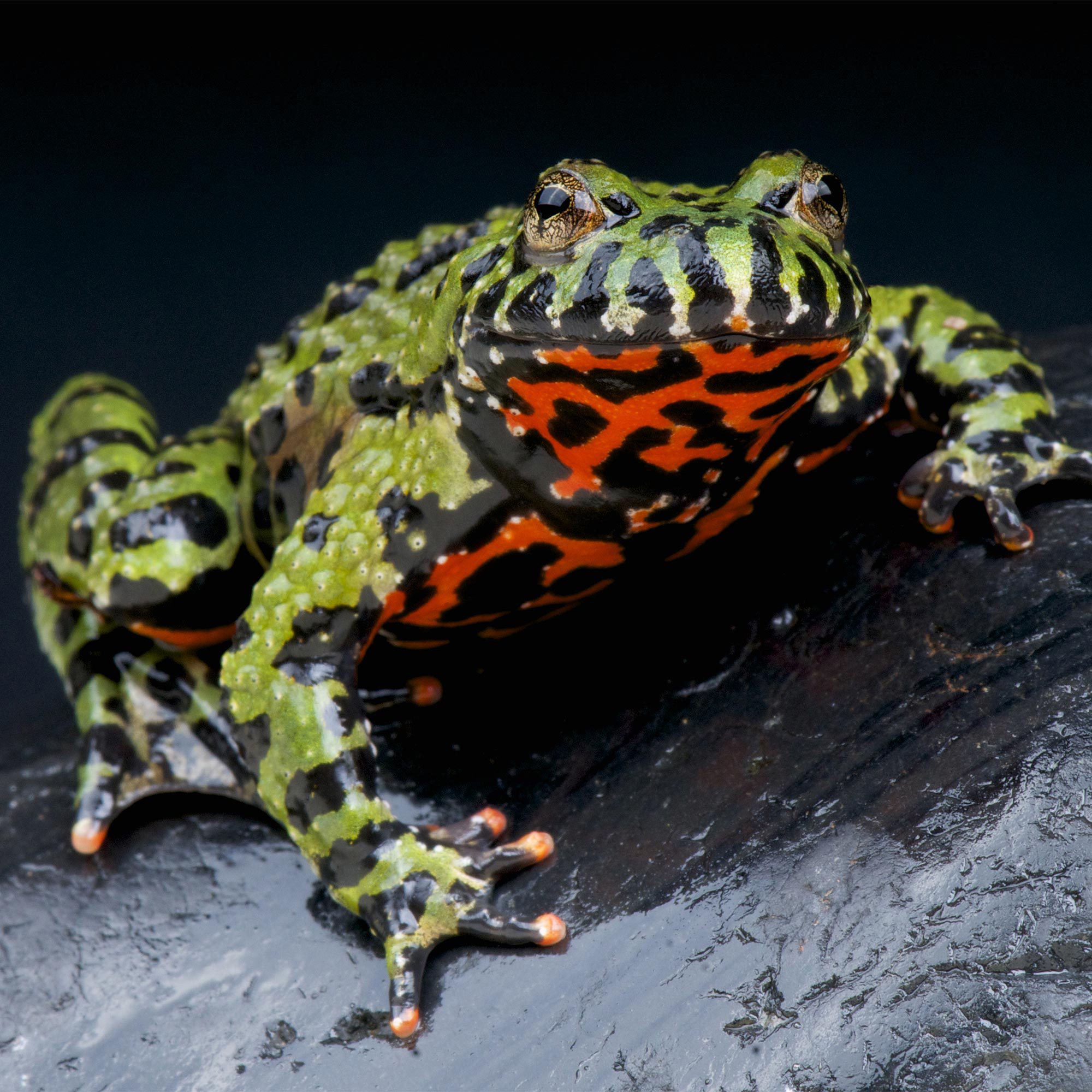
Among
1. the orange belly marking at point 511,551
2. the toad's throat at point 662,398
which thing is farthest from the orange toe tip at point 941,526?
the orange belly marking at point 511,551

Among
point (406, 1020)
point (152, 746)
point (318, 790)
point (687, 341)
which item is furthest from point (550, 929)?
point (152, 746)

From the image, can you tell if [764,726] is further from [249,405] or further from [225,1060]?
[249,405]

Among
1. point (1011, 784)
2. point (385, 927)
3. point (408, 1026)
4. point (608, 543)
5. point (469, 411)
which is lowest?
point (1011, 784)

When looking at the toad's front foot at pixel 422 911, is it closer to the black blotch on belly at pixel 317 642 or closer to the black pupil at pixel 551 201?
the black blotch on belly at pixel 317 642

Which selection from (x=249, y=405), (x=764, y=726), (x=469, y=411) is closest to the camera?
(x=469, y=411)

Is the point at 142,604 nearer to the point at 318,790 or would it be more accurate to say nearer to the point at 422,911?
the point at 318,790

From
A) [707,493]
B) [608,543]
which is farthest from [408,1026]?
[707,493]

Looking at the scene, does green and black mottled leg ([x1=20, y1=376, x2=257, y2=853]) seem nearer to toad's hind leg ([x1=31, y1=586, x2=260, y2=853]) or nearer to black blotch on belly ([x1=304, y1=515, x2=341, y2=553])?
toad's hind leg ([x1=31, y1=586, x2=260, y2=853])

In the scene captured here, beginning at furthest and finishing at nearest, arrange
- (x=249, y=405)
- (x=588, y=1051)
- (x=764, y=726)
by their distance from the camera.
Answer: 1. (x=249, y=405)
2. (x=764, y=726)
3. (x=588, y=1051)

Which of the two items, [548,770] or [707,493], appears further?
[548,770]
